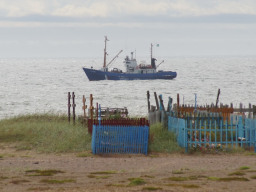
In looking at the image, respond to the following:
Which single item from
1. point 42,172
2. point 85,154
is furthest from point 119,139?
point 42,172

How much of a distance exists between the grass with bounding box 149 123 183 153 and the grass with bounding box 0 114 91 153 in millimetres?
2754

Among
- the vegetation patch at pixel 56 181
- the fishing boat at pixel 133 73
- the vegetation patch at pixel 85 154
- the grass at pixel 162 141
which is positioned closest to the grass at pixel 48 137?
the vegetation patch at pixel 85 154

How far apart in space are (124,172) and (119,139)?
4930 millimetres

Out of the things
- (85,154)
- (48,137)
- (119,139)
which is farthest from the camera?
(48,137)

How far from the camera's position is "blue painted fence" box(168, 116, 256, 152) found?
76.6 ft

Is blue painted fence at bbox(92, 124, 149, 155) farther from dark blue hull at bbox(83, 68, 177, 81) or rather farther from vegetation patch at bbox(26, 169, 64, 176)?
dark blue hull at bbox(83, 68, 177, 81)

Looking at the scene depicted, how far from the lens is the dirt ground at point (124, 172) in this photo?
50.8ft

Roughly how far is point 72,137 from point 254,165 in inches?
346

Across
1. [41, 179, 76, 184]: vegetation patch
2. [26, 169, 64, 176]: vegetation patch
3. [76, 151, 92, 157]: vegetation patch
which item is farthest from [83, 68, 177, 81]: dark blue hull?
[41, 179, 76, 184]: vegetation patch

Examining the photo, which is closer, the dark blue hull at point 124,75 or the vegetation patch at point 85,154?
the vegetation patch at point 85,154

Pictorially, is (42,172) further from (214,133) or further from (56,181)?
(214,133)

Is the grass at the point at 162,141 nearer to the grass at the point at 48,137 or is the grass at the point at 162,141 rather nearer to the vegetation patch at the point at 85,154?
the vegetation patch at the point at 85,154

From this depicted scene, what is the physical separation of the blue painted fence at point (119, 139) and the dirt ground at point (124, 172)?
0.52 m

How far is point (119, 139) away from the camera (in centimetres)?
2328
